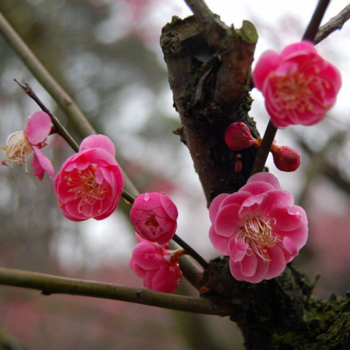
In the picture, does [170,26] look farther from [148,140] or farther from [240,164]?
[148,140]

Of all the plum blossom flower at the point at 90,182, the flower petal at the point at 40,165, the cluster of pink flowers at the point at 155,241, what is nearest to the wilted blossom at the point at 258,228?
the cluster of pink flowers at the point at 155,241

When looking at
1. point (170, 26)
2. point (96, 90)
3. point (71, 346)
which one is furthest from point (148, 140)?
point (170, 26)

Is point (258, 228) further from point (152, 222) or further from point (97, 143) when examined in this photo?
point (97, 143)

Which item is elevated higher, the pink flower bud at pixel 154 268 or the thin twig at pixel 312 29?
the thin twig at pixel 312 29

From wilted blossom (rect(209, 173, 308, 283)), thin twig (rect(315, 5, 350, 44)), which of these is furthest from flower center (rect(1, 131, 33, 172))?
thin twig (rect(315, 5, 350, 44))

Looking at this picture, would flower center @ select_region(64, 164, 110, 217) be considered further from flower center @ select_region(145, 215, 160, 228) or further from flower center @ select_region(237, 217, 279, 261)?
flower center @ select_region(237, 217, 279, 261)

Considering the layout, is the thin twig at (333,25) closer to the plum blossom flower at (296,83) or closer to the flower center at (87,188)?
the plum blossom flower at (296,83)
